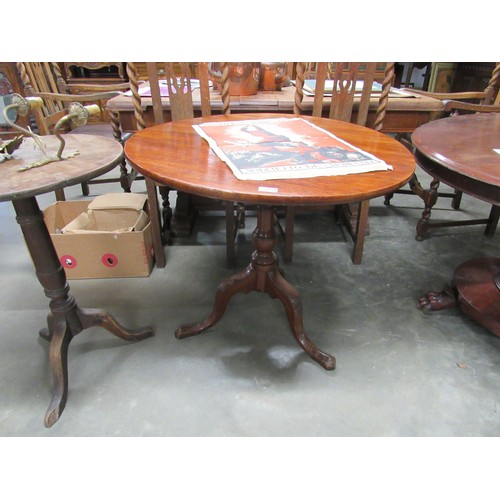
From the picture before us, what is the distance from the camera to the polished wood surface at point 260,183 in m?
0.75

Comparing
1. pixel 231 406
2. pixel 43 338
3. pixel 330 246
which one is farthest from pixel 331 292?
pixel 43 338

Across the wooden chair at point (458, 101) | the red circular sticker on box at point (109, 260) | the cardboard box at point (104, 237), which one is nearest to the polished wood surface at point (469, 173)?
the wooden chair at point (458, 101)

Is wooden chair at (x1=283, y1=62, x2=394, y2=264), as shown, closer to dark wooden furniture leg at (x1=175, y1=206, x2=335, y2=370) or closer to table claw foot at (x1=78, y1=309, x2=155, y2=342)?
dark wooden furniture leg at (x1=175, y1=206, x2=335, y2=370)

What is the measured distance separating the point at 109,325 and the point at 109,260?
50cm

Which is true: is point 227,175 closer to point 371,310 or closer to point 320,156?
point 320,156

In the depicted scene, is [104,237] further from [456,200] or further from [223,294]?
[456,200]

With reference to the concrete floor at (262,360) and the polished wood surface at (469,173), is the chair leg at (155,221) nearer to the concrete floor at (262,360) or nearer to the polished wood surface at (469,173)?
the concrete floor at (262,360)

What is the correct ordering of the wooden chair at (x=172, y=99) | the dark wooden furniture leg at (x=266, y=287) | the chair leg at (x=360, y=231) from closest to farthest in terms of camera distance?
1. the dark wooden furniture leg at (x=266, y=287)
2. the wooden chair at (x=172, y=99)
3. the chair leg at (x=360, y=231)

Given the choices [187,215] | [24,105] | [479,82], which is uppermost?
[24,105]

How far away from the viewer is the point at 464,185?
1.05 m

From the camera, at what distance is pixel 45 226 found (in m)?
1.11

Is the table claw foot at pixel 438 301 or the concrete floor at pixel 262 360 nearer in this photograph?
the concrete floor at pixel 262 360

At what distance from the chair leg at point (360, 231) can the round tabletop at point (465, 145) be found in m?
0.53

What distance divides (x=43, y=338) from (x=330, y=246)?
1.54 meters
